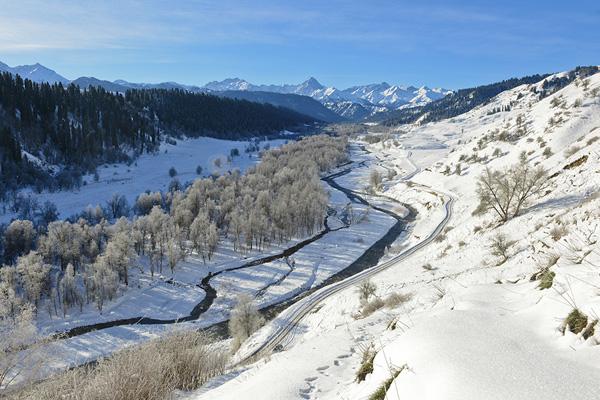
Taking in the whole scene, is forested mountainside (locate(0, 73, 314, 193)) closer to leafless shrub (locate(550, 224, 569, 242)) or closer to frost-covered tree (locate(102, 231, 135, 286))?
frost-covered tree (locate(102, 231, 135, 286))

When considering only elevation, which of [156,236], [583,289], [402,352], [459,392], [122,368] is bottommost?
[156,236]

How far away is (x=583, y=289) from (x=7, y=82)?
177 meters

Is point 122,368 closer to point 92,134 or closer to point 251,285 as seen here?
point 251,285

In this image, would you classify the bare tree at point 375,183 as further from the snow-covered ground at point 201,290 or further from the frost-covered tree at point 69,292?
the frost-covered tree at point 69,292

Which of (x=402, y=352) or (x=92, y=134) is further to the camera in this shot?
(x=92, y=134)

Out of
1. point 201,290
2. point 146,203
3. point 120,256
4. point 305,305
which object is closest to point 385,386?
point 305,305

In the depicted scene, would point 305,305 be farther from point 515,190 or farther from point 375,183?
point 375,183

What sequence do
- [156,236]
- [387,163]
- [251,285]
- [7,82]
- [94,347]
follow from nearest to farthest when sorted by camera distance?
[94,347]
[251,285]
[156,236]
[7,82]
[387,163]

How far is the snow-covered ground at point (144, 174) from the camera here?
10544cm

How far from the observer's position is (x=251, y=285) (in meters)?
66.8

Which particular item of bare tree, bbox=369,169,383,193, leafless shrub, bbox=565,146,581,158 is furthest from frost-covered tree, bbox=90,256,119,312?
bare tree, bbox=369,169,383,193

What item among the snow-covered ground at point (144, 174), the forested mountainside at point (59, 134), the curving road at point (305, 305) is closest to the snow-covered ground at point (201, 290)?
the curving road at point (305, 305)

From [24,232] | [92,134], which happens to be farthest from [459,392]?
[92,134]

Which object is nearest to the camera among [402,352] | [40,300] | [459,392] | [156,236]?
[459,392]
